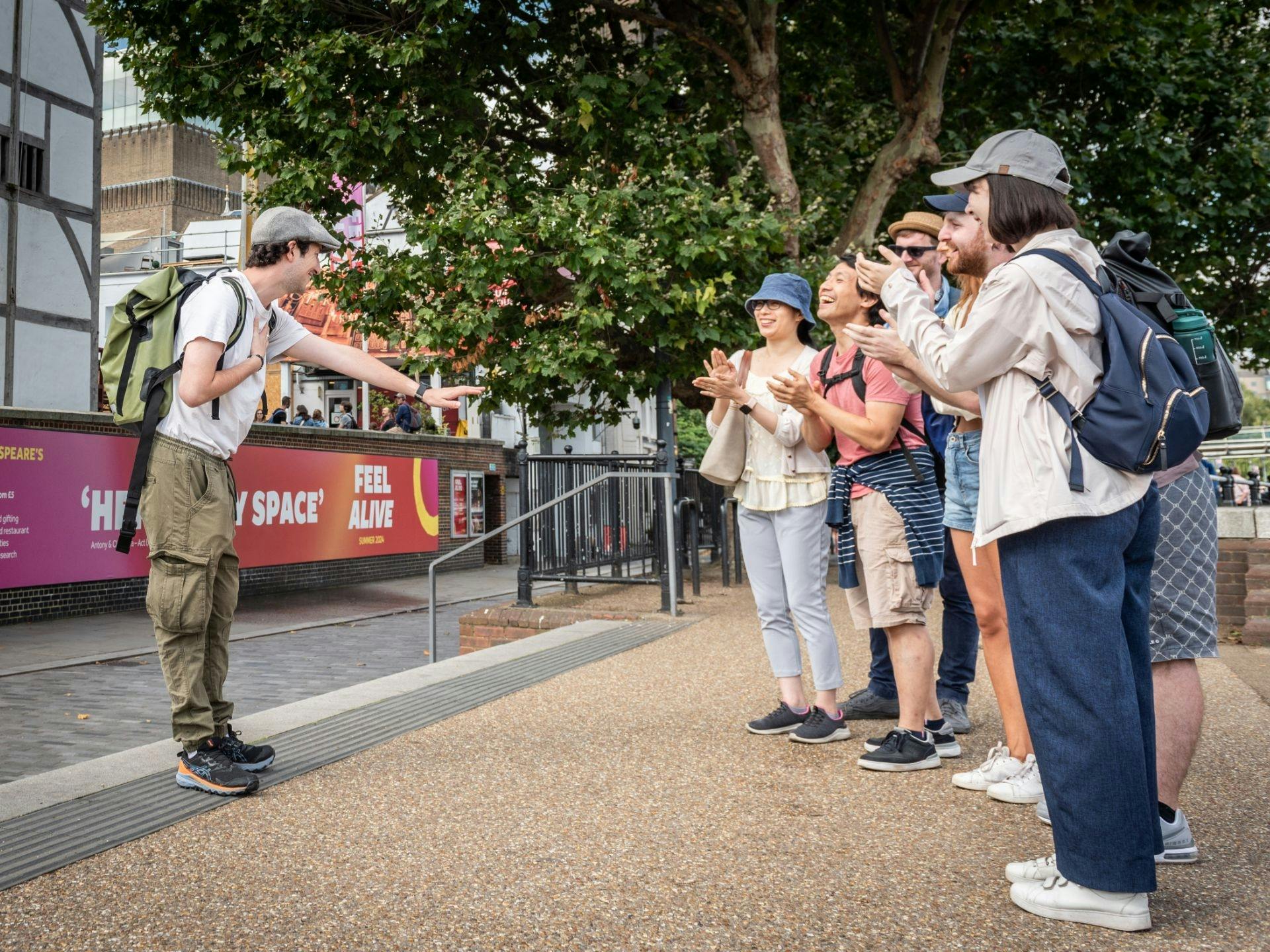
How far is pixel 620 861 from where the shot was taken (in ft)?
9.86

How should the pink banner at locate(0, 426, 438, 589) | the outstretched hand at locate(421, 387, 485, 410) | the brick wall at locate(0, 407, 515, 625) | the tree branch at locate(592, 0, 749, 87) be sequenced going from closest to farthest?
the outstretched hand at locate(421, 387, 485, 410) → the tree branch at locate(592, 0, 749, 87) → the pink banner at locate(0, 426, 438, 589) → the brick wall at locate(0, 407, 515, 625)

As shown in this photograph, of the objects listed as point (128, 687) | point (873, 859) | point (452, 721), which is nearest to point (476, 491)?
point (128, 687)

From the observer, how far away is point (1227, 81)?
14.0 metres

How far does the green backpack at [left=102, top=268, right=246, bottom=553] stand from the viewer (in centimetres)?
366

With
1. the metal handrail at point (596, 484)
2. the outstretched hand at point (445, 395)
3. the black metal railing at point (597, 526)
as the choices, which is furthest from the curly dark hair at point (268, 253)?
the black metal railing at point (597, 526)

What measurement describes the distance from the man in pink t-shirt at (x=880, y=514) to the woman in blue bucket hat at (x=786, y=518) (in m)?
0.12

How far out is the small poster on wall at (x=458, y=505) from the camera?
24.1 meters


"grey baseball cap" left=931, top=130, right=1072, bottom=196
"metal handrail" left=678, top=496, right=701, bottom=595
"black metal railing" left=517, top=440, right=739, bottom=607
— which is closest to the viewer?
"grey baseball cap" left=931, top=130, right=1072, bottom=196

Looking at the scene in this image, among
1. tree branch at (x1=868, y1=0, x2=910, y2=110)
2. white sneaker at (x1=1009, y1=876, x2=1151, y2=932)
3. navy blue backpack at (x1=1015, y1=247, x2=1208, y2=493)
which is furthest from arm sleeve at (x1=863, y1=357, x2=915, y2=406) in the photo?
tree branch at (x1=868, y1=0, x2=910, y2=110)

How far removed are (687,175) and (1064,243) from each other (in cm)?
921

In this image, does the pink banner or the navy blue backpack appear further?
the pink banner

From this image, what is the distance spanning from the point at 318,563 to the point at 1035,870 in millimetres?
17323

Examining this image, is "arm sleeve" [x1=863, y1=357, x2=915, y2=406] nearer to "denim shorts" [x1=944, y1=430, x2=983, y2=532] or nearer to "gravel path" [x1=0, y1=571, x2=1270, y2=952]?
"denim shorts" [x1=944, y1=430, x2=983, y2=532]

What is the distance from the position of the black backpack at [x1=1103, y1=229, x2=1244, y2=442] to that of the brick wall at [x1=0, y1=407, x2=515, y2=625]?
12.9 metres
